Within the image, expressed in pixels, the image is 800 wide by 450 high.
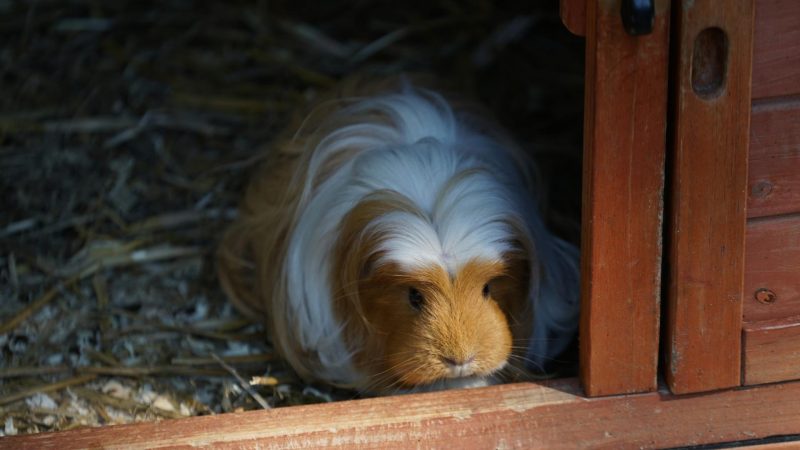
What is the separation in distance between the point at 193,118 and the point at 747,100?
1961 millimetres

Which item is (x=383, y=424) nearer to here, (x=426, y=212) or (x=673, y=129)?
(x=426, y=212)

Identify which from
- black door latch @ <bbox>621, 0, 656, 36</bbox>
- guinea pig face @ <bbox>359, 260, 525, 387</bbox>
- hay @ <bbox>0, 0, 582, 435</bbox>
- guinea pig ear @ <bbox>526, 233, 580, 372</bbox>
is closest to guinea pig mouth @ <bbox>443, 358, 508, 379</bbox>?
guinea pig face @ <bbox>359, 260, 525, 387</bbox>

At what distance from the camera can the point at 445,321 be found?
187cm

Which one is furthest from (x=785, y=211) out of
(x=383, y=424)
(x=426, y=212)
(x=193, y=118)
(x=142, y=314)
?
(x=193, y=118)

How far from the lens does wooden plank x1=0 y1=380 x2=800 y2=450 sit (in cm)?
179

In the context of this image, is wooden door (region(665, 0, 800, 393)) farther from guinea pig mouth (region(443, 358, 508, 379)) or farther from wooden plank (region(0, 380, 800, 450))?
guinea pig mouth (region(443, 358, 508, 379))

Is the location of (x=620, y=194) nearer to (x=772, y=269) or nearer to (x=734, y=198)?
(x=734, y=198)

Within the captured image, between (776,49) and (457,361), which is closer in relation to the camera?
(776,49)

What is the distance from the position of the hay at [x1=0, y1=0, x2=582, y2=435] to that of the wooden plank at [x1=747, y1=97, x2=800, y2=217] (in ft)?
2.99

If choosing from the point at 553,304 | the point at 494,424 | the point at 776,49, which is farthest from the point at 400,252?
the point at 776,49

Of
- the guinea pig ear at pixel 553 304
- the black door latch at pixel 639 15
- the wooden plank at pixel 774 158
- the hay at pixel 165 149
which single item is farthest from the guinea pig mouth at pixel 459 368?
the black door latch at pixel 639 15

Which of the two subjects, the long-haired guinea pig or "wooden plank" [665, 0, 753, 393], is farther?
the long-haired guinea pig

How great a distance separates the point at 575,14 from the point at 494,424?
0.72m

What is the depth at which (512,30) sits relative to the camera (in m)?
3.33
